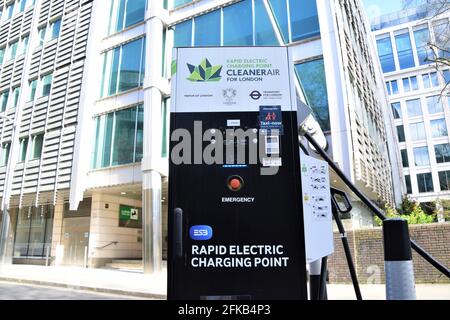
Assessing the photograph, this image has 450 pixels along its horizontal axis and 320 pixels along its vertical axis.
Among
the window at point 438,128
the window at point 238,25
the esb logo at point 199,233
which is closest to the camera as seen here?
the esb logo at point 199,233

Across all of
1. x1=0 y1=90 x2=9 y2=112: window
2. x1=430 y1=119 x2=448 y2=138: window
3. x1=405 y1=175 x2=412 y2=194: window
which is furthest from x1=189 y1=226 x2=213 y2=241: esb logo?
x1=430 y1=119 x2=448 y2=138: window

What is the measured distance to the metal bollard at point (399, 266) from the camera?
1.37 metres

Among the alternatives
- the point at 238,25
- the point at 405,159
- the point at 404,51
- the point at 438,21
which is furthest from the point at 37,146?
the point at 404,51

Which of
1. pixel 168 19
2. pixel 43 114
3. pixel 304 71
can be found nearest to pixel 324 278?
pixel 304 71

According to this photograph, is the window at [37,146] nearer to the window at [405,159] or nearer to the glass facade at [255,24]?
the glass facade at [255,24]

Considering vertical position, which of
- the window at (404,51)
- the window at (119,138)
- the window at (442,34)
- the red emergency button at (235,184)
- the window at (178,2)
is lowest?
the red emergency button at (235,184)

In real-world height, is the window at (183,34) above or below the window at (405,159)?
below

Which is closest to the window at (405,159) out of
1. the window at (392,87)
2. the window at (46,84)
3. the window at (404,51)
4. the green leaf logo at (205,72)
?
the window at (392,87)

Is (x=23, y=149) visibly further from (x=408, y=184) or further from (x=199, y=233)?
(x=408, y=184)

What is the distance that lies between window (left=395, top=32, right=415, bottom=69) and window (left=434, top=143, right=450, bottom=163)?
37.7 ft

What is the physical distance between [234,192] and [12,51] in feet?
96.9

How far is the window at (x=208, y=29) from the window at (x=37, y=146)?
10.9 metres

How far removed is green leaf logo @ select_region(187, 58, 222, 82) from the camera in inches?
81.1

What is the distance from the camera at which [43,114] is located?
21.7 m
